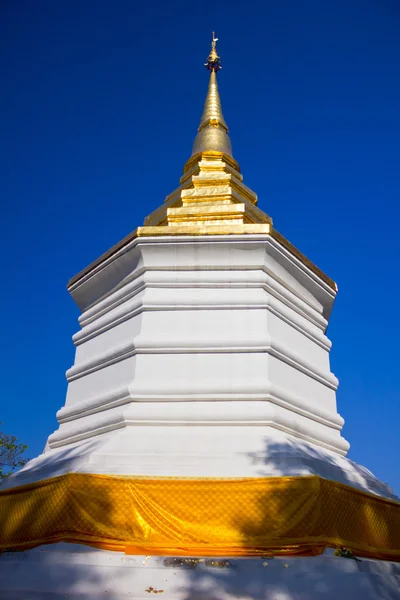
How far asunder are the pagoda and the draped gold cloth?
1 cm

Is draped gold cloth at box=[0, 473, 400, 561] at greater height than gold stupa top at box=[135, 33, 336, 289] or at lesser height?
lesser

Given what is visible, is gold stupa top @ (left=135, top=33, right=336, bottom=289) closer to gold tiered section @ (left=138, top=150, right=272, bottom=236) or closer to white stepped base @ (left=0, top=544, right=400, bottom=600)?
gold tiered section @ (left=138, top=150, right=272, bottom=236)

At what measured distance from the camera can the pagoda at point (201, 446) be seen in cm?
493

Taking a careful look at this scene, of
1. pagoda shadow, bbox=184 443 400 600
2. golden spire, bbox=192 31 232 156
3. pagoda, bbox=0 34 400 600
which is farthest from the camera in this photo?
golden spire, bbox=192 31 232 156

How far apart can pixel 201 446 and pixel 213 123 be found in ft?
26.0

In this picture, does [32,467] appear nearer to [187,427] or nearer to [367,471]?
[187,427]

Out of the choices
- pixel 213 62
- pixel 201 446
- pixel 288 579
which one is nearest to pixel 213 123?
pixel 213 62

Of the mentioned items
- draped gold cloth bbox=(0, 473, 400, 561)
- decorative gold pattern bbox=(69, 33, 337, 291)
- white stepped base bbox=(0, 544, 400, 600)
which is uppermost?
decorative gold pattern bbox=(69, 33, 337, 291)

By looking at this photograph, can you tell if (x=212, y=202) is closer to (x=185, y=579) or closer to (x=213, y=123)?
(x=213, y=123)

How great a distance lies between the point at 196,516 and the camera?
17.5 feet

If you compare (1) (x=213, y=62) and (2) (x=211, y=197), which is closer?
(2) (x=211, y=197)

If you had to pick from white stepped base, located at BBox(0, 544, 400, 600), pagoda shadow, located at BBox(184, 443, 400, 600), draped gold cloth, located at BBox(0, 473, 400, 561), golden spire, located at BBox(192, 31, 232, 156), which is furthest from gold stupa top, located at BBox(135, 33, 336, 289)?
white stepped base, located at BBox(0, 544, 400, 600)

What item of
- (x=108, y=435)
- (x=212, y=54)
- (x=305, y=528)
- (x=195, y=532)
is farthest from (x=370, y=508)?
(x=212, y=54)

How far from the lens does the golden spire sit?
1125 centimetres
